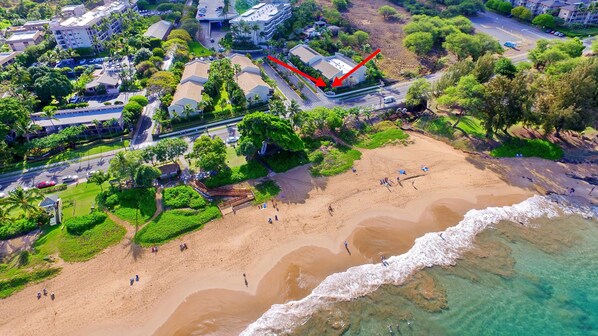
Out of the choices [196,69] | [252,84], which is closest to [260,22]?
[196,69]

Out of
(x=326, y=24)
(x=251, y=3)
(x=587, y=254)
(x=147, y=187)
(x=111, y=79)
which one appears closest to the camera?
(x=587, y=254)

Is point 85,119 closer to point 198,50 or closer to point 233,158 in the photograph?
point 233,158

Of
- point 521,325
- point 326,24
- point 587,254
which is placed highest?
point 326,24

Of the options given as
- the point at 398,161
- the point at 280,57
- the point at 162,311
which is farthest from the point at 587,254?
the point at 280,57

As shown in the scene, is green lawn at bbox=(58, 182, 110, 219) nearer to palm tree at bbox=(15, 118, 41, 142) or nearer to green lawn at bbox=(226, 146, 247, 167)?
palm tree at bbox=(15, 118, 41, 142)

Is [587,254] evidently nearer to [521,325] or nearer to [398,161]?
[521,325]

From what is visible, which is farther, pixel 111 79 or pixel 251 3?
pixel 251 3
